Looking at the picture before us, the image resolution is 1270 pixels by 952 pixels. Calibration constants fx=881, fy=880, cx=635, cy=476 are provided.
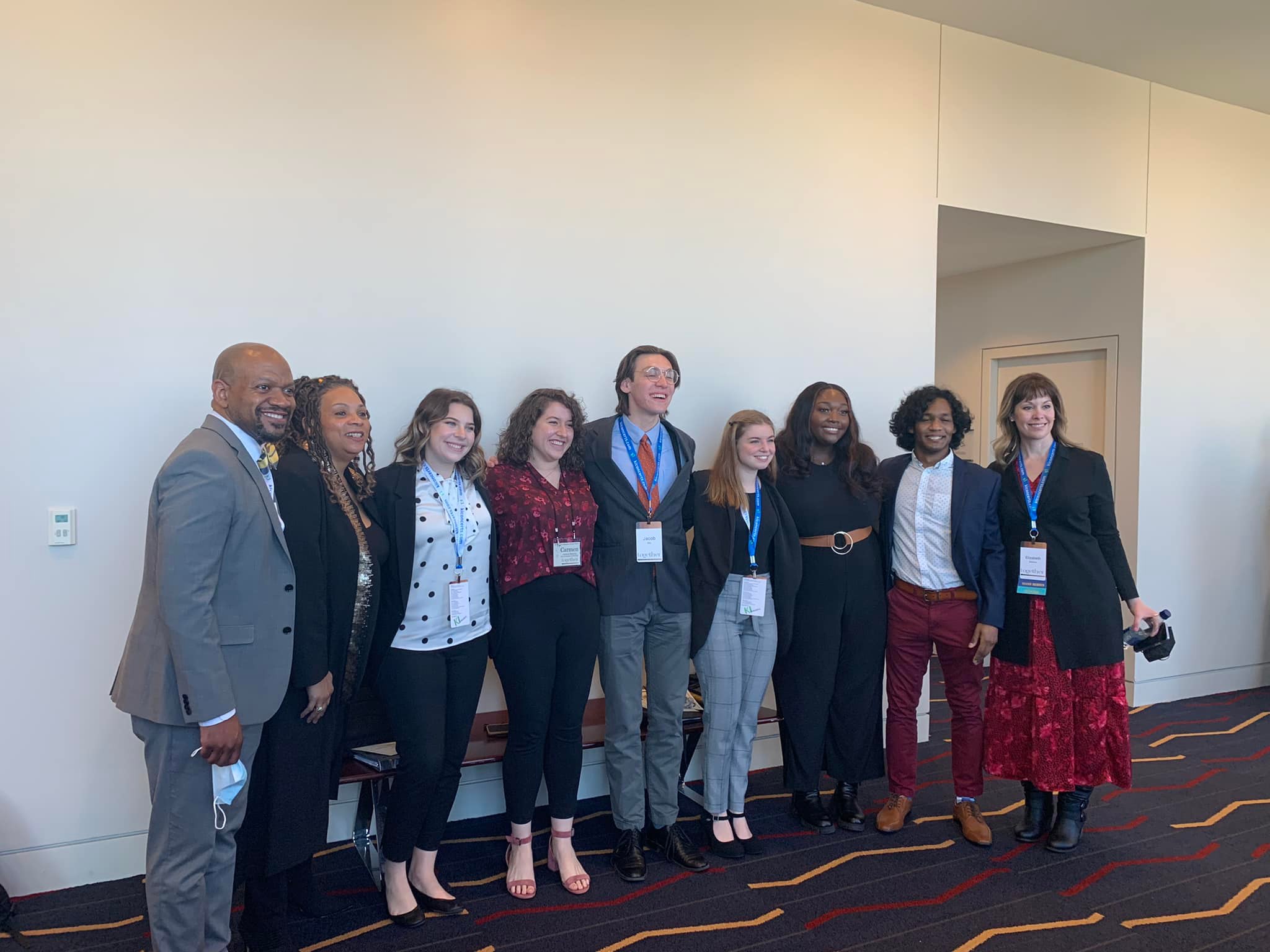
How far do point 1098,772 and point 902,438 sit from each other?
4.95 ft

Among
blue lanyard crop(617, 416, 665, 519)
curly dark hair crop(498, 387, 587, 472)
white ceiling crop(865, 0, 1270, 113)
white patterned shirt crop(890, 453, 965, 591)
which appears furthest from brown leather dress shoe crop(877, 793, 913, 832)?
white ceiling crop(865, 0, 1270, 113)

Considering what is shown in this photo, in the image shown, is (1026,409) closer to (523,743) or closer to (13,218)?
(523,743)

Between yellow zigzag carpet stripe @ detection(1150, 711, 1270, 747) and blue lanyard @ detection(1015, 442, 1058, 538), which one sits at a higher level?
blue lanyard @ detection(1015, 442, 1058, 538)

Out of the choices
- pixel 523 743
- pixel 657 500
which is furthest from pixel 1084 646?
pixel 523 743

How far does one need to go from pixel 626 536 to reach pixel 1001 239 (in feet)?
12.3

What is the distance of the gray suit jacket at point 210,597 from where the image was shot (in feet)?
→ 6.88

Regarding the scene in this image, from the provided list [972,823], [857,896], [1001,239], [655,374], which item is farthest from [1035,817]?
[1001,239]

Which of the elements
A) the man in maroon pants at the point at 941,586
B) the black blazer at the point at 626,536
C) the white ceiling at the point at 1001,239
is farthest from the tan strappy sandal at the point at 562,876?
the white ceiling at the point at 1001,239

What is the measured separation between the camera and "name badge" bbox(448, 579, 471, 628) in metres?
2.78

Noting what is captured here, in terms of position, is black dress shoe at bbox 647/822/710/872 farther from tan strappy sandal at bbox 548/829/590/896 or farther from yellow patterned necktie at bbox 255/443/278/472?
yellow patterned necktie at bbox 255/443/278/472

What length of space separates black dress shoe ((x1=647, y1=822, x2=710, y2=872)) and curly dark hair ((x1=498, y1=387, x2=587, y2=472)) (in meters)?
1.40

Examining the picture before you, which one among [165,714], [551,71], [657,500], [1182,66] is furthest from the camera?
[1182,66]

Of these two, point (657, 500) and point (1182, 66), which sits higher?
point (1182, 66)

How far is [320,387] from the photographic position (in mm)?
2766
